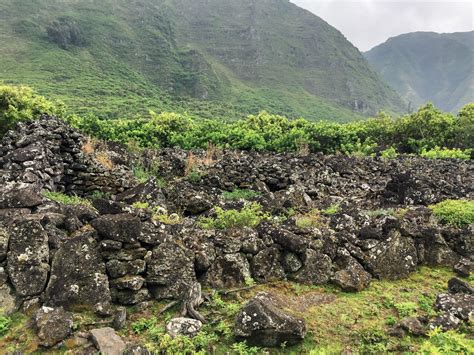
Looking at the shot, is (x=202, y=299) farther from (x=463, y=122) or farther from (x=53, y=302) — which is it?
(x=463, y=122)

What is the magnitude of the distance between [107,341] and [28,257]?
1.77m

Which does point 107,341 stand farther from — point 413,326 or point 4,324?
point 413,326

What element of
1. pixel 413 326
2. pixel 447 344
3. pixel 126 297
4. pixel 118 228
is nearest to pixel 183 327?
pixel 126 297

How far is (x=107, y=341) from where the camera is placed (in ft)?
16.5

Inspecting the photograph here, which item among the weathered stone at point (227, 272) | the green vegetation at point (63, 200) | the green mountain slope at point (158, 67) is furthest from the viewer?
the green mountain slope at point (158, 67)

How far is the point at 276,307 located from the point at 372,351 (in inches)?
56.4

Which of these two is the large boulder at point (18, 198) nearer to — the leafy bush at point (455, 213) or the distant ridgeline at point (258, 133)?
the leafy bush at point (455, 213)

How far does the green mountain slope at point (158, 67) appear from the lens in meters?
88.5

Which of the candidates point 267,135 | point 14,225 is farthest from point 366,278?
point 267,135

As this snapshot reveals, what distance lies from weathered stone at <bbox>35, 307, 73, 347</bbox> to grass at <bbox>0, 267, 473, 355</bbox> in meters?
0.14

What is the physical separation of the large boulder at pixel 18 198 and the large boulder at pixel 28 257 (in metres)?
1.16

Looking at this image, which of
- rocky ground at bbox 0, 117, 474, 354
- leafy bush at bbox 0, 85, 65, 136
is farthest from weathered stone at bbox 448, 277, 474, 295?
leafy bush at bbox 0, 85, 65, 136

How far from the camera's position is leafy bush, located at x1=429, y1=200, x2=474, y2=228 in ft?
32.6

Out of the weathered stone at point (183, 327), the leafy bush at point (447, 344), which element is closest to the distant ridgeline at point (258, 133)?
the weathered stone at point (183, 327)
